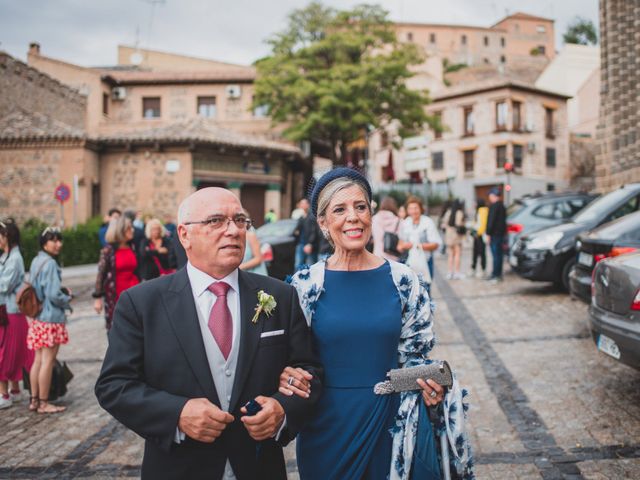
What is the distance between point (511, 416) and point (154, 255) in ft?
16.9

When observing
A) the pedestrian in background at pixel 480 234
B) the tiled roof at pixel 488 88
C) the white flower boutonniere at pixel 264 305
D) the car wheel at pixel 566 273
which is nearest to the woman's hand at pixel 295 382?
the white flower boutonniere at pixel 264 305

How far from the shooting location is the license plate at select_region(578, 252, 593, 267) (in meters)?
7.78

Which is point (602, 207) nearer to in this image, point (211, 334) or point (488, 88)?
point (211, 334)

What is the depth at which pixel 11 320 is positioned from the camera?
612 cm

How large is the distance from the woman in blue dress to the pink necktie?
456mm

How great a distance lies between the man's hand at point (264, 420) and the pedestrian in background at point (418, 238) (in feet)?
19.0

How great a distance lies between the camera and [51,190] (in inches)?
902

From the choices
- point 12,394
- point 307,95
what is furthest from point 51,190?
point 12,394

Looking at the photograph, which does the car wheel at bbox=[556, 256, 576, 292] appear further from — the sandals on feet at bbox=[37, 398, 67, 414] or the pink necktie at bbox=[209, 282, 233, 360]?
the pink necktie at bbox=[209, 282, 233, 360]

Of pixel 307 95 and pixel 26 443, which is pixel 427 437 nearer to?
pixel 26 443

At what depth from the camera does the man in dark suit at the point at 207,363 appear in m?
2.17

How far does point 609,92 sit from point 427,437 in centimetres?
1980

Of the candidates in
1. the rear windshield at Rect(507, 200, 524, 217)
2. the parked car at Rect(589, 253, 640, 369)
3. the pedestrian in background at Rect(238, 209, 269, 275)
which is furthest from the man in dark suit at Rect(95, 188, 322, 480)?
the rear windshield at Rect(507, 200, 524, 217)

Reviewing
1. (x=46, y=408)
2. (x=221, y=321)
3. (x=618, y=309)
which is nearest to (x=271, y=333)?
(x=221, y=321)
